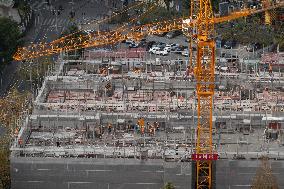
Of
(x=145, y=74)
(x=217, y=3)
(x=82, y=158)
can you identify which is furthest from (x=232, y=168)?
(x=217, y=3)

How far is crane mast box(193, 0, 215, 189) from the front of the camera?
177 ft

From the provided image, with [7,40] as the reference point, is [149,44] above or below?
below

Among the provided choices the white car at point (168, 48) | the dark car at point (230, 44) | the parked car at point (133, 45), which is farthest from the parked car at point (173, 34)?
the dark car at point (230, 44)

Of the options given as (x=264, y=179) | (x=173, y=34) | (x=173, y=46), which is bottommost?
(x=264, y=179)

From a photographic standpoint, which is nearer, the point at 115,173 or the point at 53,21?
the point at 115,173

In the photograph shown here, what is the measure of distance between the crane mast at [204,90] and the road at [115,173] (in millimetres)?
910

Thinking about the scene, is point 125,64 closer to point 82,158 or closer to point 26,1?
point 82,158

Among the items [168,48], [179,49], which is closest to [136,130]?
[168,48]

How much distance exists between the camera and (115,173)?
55500mm

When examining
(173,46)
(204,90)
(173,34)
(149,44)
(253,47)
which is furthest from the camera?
(173,34)

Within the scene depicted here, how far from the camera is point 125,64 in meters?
71.1

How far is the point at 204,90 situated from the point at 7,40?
2997 centimetres

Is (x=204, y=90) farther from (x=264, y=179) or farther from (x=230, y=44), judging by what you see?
(x=230, y=44)

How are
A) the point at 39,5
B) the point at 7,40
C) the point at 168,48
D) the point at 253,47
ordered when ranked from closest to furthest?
1. the point at 7,40
2. the point at 253,47
3. the point at 168,48
4. the point at 39,5
